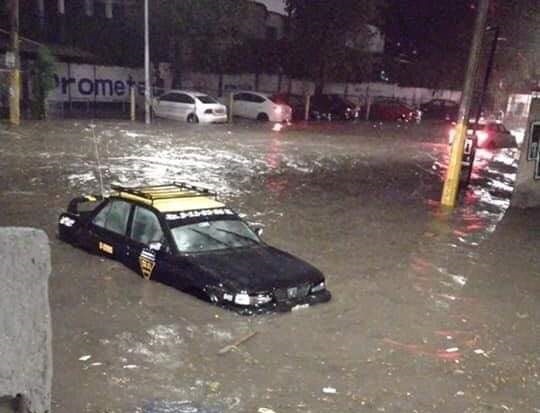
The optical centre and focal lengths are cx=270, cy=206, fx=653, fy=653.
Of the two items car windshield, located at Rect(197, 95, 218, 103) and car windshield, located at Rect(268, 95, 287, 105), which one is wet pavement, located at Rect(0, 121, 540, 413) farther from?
car windshield, located at Rect(268, 95, 287, 105)

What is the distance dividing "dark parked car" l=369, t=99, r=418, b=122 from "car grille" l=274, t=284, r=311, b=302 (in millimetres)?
36268

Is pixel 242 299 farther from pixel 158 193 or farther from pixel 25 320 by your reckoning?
pixel 25 320

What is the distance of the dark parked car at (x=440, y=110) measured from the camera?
161 ft

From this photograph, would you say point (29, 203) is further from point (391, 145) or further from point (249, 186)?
point (391, 145)

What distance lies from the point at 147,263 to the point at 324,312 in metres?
2.43

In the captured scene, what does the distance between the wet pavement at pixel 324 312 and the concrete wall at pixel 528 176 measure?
58 centimetres

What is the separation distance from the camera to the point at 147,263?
868 centimetres

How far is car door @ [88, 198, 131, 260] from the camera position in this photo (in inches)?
365

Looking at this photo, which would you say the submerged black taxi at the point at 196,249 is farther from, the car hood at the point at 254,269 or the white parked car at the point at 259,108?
the white parked car at the point at 259,108

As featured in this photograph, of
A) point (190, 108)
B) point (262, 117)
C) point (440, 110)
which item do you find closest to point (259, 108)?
point (262, 117)

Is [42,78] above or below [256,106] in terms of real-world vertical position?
above

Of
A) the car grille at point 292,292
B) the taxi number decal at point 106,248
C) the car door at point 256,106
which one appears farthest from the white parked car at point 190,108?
the car grille at point 292,292

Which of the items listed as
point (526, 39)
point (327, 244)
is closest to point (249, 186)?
point (327, 244)

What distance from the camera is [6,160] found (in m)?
17.9
